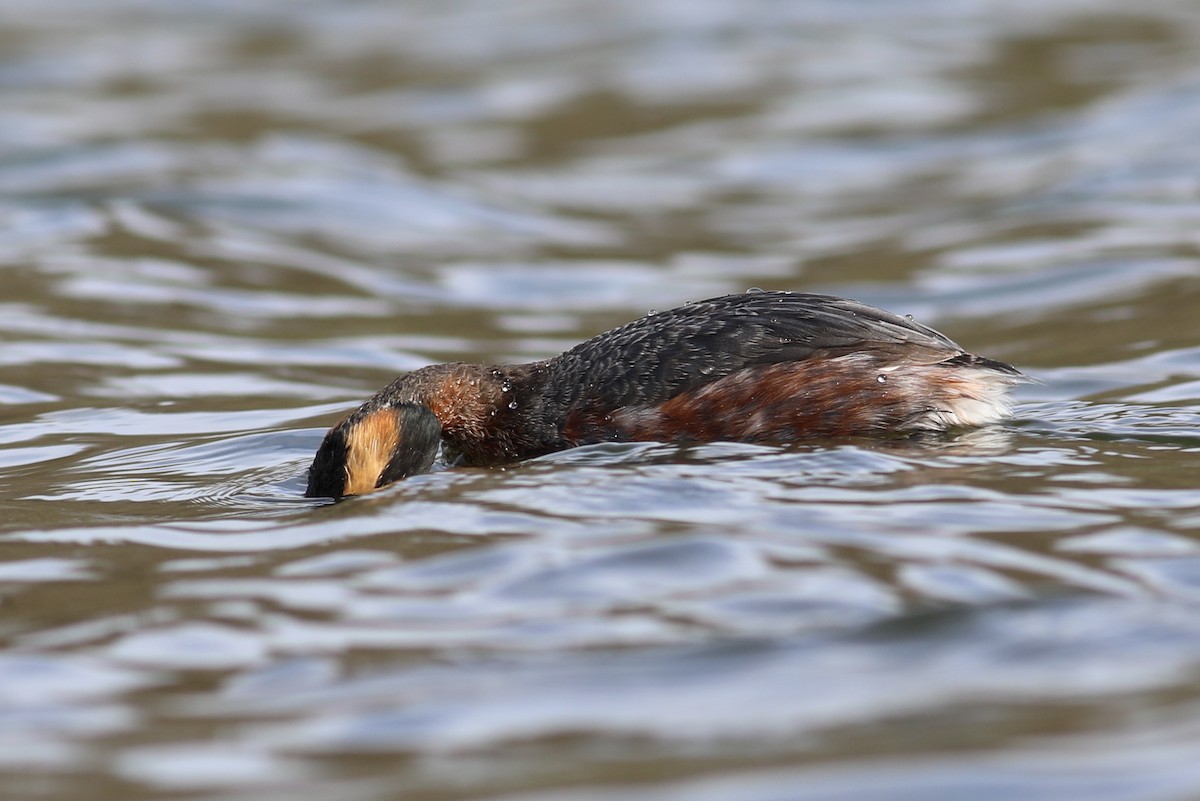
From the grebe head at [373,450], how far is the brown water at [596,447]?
18cm

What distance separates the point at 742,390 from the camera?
7.44 m

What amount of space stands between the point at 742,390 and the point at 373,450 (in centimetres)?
161

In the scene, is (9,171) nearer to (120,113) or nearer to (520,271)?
(120,113)

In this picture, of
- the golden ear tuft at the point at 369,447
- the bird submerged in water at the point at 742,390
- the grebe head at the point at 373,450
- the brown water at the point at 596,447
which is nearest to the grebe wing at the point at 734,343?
the bird submerged in water at the point at 742,390

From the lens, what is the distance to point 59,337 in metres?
11.7

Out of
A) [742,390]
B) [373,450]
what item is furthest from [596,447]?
[373,450]

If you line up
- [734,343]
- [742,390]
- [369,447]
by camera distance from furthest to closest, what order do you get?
[734,343], [742,390], [369,447]

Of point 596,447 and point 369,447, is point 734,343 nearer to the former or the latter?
point 596,447

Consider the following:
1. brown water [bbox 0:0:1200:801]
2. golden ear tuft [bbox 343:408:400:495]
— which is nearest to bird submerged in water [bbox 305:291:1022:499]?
golden ear tuft [bbox 343:408:400:495]

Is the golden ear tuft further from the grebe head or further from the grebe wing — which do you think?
the grebe wing

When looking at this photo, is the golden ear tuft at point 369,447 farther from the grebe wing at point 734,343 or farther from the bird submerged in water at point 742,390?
the grebe wing at point 734,343

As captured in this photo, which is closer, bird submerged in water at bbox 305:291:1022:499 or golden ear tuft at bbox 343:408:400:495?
golden ear tuft at bbox 343:408:400:495

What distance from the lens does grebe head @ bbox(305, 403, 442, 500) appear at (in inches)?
279

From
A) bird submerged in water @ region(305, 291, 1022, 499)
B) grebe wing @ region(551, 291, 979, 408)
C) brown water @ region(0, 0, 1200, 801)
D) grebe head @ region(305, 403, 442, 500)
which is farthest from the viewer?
grebe wing @ region(551, 291, 979, 408)
